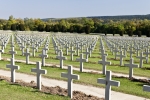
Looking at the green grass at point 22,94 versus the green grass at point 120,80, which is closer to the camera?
the green grass at point 22,94

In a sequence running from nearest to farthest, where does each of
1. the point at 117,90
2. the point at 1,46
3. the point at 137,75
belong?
the point at 117,90
the point at 137,75
the point at 1,46

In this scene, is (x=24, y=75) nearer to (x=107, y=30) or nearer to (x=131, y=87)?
(x=131, y=87)

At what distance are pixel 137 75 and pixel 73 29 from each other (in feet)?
256

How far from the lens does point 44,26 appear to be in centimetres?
9856

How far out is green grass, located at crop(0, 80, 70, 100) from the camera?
28.4 ft

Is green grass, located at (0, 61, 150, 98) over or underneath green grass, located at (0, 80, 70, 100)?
underneath

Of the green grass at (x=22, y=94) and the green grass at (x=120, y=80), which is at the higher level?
the green grass at (x=22, y=94)

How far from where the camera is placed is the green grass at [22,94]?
8.65m

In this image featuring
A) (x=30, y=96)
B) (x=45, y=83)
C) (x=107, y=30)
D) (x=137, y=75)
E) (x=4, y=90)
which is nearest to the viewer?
(x=30, y=96)

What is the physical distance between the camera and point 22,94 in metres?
9.02

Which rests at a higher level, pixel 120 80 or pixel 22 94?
pixel 22 94

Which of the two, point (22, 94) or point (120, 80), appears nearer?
point (22, 94)

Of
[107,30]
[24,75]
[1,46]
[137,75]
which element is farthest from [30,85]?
[107,30]

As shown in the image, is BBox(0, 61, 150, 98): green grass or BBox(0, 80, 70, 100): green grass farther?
BBox(0, 61, 150, 98): green grass
